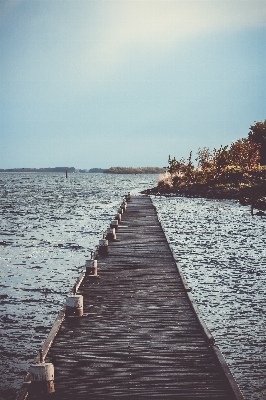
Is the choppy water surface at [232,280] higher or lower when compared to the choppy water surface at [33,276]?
higher

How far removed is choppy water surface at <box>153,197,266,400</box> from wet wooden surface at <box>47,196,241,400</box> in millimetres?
1078

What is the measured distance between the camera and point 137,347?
368 inches

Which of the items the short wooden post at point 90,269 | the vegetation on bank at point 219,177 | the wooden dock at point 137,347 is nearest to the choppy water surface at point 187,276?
the wooden dock at point 137,347

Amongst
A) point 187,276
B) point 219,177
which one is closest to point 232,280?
point 187,276

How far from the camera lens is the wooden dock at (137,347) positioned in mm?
7661

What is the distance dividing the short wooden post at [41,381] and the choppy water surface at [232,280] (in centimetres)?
362

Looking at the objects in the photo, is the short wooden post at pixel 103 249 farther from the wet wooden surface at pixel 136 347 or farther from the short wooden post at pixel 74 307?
the short wooden post at pixel 74 307

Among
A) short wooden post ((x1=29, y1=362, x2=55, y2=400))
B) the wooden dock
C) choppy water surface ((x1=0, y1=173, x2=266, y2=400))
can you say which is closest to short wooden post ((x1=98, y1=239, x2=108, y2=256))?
choppy water surface ((x1=0, y1=173, x2=266, y2=400))

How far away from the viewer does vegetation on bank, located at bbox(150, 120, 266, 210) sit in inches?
2331

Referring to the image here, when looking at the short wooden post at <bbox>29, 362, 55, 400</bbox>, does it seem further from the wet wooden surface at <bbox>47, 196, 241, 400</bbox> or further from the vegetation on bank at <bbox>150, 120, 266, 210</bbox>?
the vegetation on bank at <bbox>150, 120, 266, 210</bbox>

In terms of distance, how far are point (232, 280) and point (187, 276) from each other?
67.5 inches

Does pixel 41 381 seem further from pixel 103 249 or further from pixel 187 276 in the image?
pixel 103 249

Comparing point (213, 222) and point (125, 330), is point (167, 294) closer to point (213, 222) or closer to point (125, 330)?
point (125, 330)

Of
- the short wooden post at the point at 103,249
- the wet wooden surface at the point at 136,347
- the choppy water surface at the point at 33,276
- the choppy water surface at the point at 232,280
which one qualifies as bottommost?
the choppy water surface at the point at 33,276
